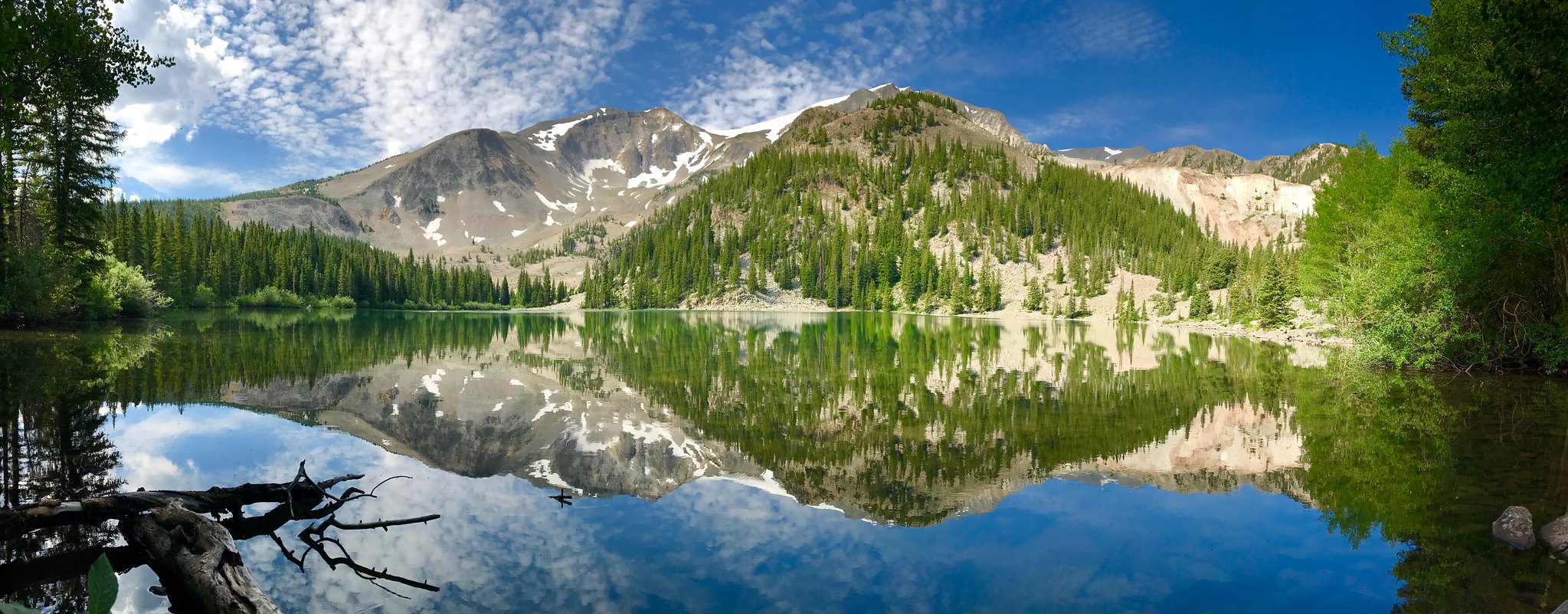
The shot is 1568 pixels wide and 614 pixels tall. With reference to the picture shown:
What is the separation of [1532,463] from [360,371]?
29159 millimetres

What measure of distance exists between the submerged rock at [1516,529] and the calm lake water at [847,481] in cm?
13

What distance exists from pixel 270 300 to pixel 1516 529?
117 meters

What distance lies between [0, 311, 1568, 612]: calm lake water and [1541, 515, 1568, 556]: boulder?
16 centimetres

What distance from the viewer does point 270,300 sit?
9400cm

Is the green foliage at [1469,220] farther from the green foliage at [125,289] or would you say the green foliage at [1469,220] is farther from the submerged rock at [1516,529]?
the green foliage at [125,289]

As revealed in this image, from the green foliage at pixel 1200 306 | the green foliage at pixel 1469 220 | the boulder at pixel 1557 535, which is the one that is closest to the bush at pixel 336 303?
the green foliage at pixel 1200 306

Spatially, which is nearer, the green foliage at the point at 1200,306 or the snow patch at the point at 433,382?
the snow patch at the point at 433,382

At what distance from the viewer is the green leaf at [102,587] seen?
8.13ft

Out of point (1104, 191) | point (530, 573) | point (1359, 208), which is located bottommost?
point (530, 573)

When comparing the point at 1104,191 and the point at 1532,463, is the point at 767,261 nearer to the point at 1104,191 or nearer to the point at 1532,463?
the point at 1104,191

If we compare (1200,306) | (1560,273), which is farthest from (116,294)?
(1200,306)

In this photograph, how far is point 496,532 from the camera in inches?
314

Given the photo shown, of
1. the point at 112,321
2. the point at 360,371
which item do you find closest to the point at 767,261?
the point at 112,321

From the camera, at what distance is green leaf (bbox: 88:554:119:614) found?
8.13 feet
